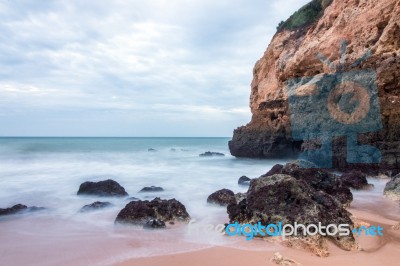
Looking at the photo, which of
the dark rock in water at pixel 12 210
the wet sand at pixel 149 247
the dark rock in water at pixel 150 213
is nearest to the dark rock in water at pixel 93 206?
the wet sand at pixel 149 247

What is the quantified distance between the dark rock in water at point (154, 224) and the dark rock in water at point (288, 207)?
1061mm

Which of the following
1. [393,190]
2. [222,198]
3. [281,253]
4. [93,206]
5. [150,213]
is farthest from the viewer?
[393,190]

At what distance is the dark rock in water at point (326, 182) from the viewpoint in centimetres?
610

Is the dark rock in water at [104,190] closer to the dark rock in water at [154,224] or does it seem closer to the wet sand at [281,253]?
the dark rock in water at [154,224]

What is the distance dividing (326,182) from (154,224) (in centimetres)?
391

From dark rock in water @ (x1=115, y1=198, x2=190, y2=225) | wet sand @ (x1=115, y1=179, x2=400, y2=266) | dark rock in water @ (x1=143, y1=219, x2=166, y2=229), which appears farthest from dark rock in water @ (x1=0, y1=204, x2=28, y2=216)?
wet sand @ (x1=115, y1=179, x2=400, y2=266)

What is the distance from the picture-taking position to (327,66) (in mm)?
13688

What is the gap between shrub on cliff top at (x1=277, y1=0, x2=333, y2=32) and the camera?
1878 cm

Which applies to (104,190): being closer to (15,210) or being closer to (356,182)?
(15,210)

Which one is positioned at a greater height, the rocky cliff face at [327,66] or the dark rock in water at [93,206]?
the rocky cliff face at [327,66]

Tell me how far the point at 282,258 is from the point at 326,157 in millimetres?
9647

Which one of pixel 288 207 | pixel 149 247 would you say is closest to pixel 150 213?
pixel 149 247

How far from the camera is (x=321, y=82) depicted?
13.1m

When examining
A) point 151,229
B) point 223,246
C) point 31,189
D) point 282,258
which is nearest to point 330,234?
point 282,258
